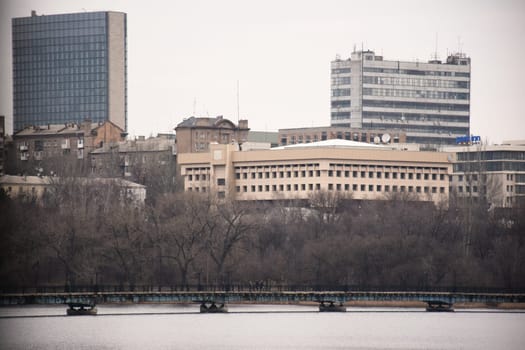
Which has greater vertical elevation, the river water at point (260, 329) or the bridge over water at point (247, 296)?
the bridge over water at point (247, 296)

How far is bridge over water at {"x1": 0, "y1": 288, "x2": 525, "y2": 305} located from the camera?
13012cm

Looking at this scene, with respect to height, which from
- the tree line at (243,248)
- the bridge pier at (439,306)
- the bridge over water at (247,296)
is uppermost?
the tree line at (243,248)

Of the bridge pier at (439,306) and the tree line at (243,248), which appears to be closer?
the bridge pier at (439,306)

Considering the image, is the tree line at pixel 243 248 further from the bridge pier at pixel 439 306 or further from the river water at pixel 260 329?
the river water at pixel 260 329

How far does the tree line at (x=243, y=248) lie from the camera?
501ft

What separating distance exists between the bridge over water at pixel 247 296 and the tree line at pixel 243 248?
290 cm

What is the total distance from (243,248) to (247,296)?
88.9 ft

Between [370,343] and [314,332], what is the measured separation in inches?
301

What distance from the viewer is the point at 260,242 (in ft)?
545

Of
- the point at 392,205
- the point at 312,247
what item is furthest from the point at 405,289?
the point at 392,205

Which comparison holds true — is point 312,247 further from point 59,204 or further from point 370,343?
point 370,343

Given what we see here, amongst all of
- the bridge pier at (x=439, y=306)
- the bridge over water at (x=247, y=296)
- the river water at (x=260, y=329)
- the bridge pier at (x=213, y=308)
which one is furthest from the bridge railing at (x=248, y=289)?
the river water at (x=260, y=329)

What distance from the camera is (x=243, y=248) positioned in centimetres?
16238

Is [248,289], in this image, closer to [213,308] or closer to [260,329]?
[213,308]
